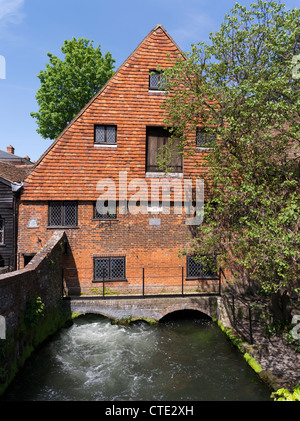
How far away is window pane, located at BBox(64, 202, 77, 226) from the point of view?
1202 centimetres

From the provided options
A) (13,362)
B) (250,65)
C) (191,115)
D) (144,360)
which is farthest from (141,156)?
(13,362)

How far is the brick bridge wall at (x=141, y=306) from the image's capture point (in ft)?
36.3

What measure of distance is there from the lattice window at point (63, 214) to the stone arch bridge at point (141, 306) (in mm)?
3159

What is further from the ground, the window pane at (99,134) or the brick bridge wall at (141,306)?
the window pane at (99,134)

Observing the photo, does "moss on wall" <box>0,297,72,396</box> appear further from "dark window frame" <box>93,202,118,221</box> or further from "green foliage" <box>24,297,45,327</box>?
"dark window frame" <box>93,202,118,221</box>

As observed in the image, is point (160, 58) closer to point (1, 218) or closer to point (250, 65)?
point (250, 65)

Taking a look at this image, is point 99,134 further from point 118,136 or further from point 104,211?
point 104,211

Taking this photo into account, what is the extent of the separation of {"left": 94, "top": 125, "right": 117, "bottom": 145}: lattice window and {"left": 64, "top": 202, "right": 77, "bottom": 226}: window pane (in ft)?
9.82

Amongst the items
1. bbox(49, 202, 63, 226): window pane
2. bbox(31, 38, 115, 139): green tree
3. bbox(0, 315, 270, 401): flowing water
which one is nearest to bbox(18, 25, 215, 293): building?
bbox(49, 202, 63, 226): window pane

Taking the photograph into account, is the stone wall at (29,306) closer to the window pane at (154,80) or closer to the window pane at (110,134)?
the window pane at (110,134)

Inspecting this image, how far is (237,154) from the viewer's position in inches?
Answer: 368

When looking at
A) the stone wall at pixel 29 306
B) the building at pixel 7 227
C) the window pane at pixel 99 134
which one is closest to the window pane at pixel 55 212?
the stone wall at pixel 29 306

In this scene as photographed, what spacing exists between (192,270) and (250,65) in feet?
27.1

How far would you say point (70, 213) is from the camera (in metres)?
12.0
